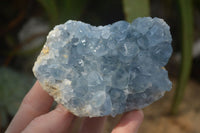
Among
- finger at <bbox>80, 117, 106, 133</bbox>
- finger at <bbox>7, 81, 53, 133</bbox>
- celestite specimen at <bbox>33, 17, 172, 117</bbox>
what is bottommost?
finger at <bbox>80, 117, 106, 133</bbox>

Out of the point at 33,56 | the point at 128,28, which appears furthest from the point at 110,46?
the point at 33,56

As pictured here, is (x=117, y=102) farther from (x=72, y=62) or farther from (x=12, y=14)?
(x=12, y=14)

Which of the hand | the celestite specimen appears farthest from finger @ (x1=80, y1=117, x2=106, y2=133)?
the celestite specimen

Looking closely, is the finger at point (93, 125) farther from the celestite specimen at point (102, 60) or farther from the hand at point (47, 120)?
the celestite specimen at point (102, 60)

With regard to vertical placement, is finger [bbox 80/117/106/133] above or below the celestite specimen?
below

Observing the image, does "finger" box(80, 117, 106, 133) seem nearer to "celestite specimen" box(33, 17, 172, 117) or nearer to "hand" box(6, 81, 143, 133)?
"hand" box(6, 81, 143, 133)

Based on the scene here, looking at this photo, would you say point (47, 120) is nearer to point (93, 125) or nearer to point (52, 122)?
point (52, 122)

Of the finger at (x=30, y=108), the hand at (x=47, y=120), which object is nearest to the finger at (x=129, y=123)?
the hand at (x=47, y=120)

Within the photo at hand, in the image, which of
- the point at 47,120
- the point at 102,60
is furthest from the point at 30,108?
the point at 102,60
